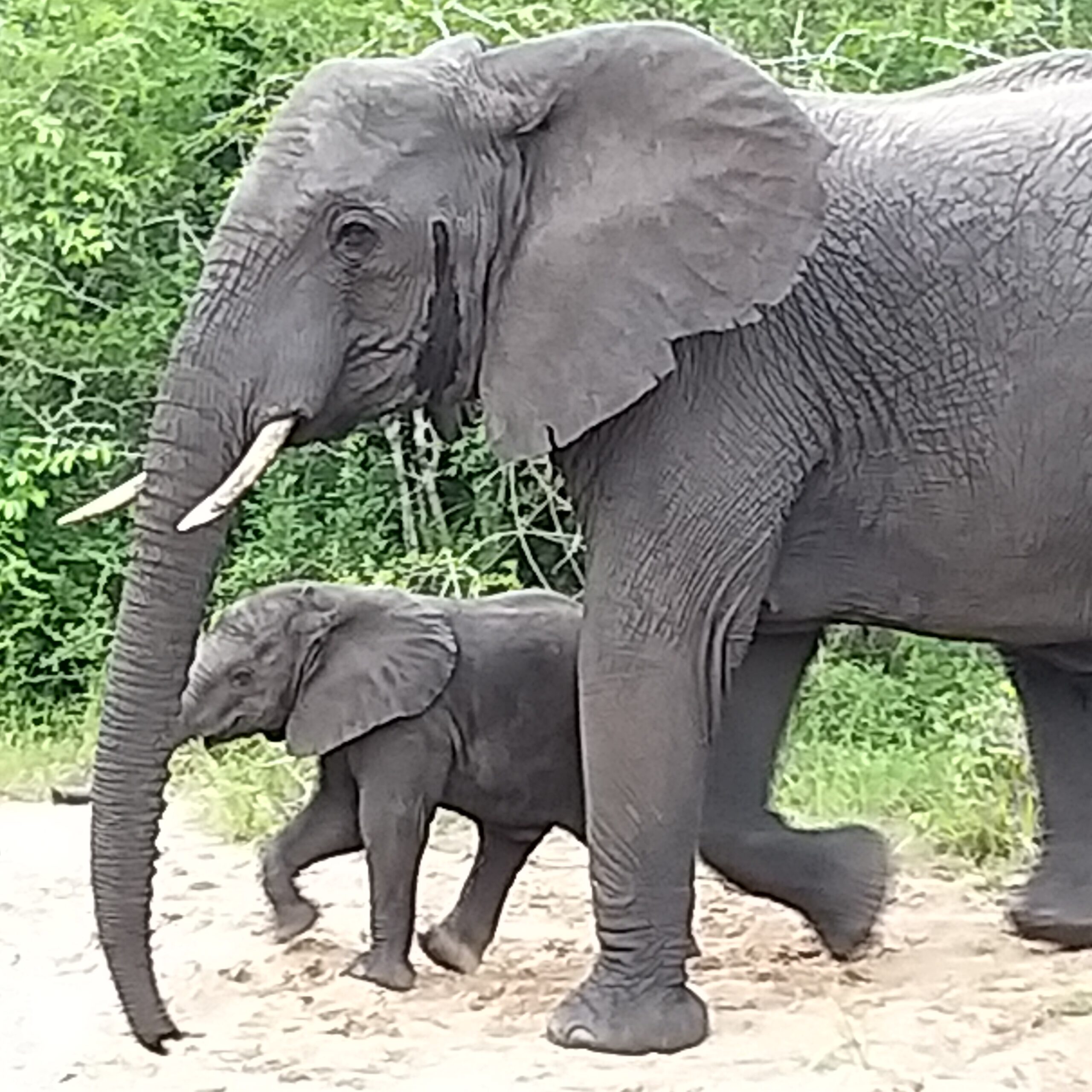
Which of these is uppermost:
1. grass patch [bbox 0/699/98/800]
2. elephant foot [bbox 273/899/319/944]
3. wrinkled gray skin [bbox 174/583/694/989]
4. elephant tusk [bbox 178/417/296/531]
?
elephant tusk [bbox 178/417/296/531]

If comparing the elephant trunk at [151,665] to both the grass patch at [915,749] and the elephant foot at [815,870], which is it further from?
the grass patch at [915,749]

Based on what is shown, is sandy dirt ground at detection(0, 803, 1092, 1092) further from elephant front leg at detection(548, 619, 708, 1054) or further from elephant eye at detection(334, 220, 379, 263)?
elephant eye at detection(334, 220, 379, 263)

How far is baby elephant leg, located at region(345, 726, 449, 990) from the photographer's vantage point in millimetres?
4133

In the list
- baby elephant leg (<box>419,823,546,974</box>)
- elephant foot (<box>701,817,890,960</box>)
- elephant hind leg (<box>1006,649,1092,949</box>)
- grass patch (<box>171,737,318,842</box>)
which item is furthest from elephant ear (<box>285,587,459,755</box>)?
grass patch (<box>171,737,318,842</box>)

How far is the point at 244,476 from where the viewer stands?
11.5ft

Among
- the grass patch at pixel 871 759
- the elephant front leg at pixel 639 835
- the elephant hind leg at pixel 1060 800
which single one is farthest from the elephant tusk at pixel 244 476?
the grass patch at pixel 871 759

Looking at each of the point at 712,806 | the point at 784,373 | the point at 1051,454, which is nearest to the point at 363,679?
the point at 712,806

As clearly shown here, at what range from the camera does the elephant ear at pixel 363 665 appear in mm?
4180

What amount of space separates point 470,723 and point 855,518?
761 millimetres

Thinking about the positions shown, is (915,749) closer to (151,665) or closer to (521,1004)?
(521,1004)

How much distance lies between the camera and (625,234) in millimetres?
3686

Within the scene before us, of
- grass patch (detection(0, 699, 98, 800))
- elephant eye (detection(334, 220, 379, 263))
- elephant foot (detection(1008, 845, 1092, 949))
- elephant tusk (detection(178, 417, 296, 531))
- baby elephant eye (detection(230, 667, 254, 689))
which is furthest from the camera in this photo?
grass patch (detection(0, 699, 98, 800))

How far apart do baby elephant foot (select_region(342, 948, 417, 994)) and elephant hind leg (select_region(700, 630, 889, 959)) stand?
0.53m

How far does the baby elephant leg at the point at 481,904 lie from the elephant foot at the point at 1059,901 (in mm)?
866
